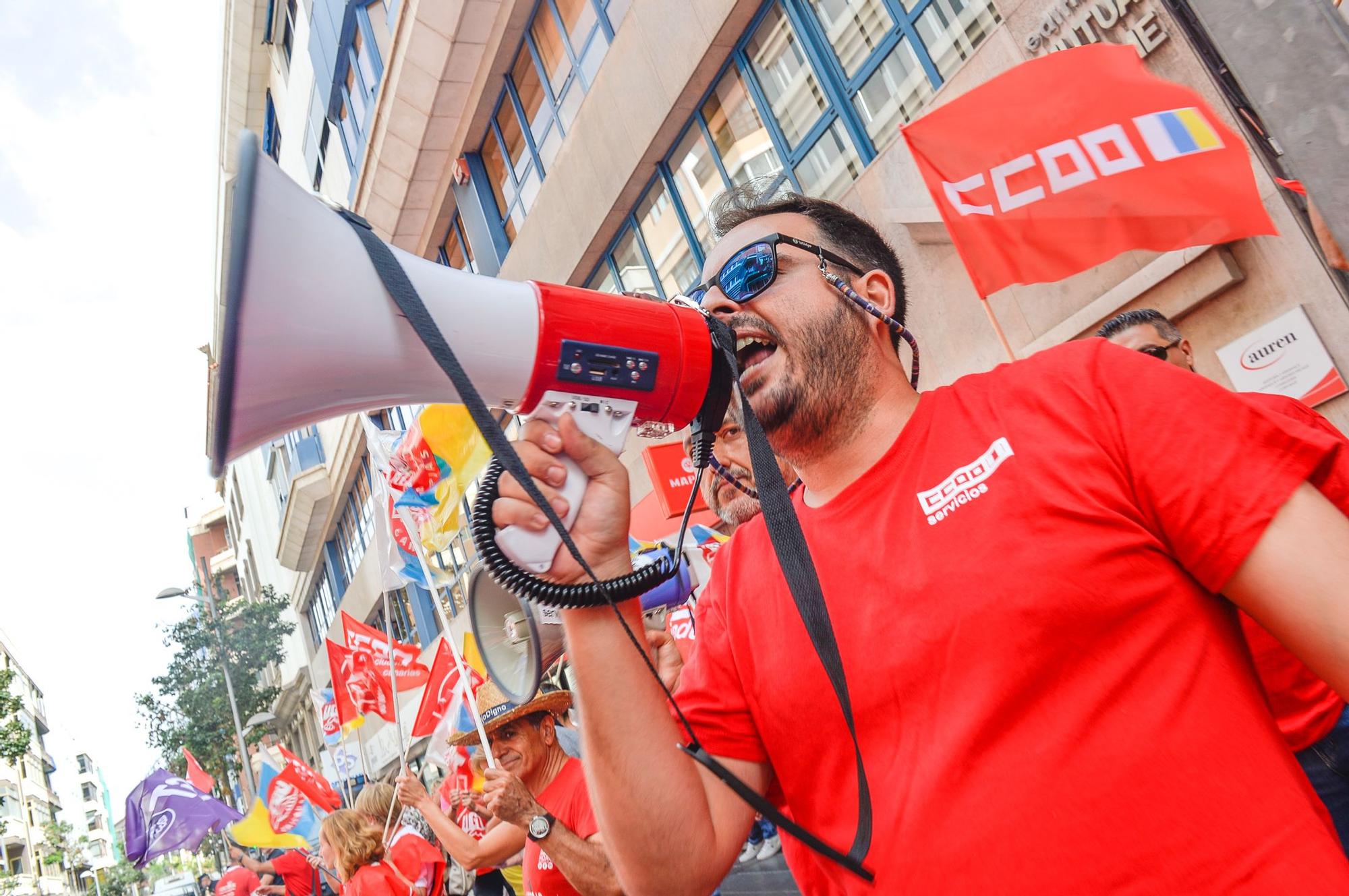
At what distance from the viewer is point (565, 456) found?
1249mm

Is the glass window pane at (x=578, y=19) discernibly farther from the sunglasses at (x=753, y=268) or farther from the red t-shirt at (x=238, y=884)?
the red t-shirt at (x=238, y=884)

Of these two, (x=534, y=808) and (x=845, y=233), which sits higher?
(x=845, y=233)

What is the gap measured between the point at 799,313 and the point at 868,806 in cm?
88

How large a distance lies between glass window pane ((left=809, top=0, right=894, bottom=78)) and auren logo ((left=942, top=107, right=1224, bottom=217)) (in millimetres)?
3234

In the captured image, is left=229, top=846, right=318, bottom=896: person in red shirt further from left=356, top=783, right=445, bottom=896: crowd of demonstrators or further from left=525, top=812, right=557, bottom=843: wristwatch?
Result: left=525, top=812, right=557, bottom=843: wristwatch

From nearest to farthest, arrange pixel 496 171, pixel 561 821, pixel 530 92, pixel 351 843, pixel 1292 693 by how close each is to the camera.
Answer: pixel 1292 693 → pixel 561 821 → pixel 351 843 → pixel 530 92 → pixel 496 171

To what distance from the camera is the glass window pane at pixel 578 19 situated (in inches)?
426

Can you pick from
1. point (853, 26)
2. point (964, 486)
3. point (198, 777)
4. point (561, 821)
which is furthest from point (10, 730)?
point (964, 486)

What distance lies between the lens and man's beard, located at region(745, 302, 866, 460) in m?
1.55

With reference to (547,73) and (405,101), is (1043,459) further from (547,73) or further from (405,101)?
(405,101)

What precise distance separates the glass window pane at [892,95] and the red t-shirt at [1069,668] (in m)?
6.20

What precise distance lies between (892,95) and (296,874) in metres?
9.61

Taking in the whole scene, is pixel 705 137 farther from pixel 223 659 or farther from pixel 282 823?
pixel 223 659

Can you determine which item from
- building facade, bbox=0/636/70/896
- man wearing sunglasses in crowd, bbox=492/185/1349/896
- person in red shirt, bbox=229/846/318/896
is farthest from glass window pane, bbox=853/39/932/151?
building facade, bbox=0/636/70/896
